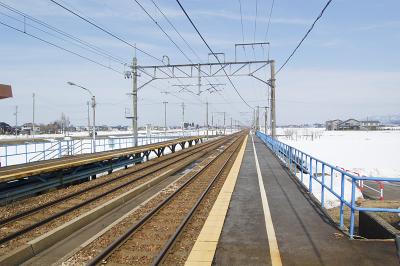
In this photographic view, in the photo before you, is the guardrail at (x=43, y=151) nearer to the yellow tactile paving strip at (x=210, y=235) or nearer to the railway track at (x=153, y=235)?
the railway track at (x=153, y=235)

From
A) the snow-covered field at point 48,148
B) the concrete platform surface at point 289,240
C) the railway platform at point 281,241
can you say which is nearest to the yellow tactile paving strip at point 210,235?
the railway platform at point 281,241

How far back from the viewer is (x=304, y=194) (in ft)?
42.9

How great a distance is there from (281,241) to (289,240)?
17 centimetres

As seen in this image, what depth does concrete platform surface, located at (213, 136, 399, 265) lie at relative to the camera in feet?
21.5

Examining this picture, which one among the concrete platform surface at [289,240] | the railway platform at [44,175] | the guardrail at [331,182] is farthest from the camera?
the railway platform at [44,175]

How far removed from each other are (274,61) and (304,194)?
2292cm

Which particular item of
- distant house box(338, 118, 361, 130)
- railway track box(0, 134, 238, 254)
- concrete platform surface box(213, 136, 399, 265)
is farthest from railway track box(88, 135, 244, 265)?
distant house box(338, 118, 361, 130)

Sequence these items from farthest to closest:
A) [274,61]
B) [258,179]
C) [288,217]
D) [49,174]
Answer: [274,61]
[258,179]
[49,174]
[288,217]

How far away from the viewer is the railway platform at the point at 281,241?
6562 mm

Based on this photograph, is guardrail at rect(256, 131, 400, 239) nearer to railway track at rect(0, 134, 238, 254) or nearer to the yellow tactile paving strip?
the yellow tactile paving strip

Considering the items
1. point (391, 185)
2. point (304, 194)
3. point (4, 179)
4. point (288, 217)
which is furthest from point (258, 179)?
point (391, 185)

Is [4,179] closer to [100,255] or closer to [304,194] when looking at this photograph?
[100,255]

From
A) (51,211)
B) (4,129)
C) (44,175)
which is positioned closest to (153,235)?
(51,211)

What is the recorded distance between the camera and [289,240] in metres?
7.67
